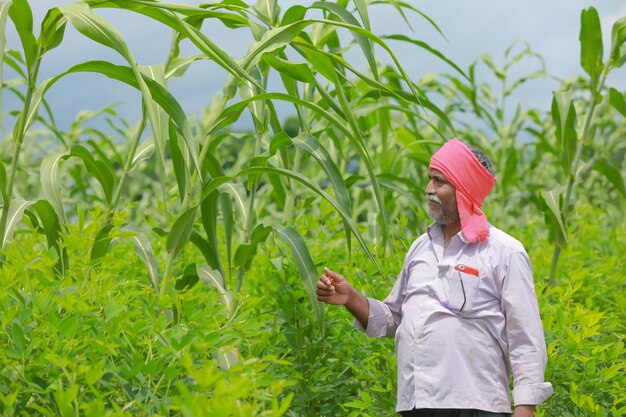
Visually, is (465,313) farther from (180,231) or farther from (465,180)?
(180,231)

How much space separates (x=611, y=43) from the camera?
375 cm

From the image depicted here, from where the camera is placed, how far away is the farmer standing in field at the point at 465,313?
7.33 feet

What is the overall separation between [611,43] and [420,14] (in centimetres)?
113

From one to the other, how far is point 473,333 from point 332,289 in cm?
37

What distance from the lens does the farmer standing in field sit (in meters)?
2.23

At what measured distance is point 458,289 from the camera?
90.3 inches

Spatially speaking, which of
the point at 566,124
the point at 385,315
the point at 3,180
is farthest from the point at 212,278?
the point at 566,124

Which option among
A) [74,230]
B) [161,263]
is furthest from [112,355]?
[161,263]

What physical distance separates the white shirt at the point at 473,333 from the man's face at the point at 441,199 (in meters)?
0.06

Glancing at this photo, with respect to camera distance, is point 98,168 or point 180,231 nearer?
point 180,231

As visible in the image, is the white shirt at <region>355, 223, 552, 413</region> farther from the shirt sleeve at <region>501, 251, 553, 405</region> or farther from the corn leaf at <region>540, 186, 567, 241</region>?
the corn leaf at <region>540, 186, 567, 241</region>

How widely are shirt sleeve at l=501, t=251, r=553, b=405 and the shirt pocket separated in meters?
0.08

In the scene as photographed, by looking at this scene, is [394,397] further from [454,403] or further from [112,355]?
[112,355]

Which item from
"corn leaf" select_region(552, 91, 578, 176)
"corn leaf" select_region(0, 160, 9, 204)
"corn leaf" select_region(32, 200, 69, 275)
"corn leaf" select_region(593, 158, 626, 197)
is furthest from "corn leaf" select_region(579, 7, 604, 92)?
"corn leaf" select_region(0, 160, 9, 204)
